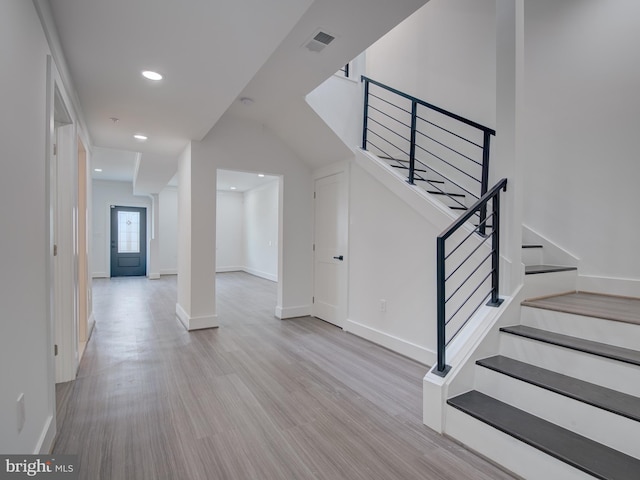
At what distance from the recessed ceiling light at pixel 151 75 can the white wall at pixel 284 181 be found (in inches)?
66.3

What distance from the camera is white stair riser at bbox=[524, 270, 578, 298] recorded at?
7.72 ft

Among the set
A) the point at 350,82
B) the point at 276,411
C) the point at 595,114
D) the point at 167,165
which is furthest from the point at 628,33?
the point at 167,165

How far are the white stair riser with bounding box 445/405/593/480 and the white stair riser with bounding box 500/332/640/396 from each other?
556 mm

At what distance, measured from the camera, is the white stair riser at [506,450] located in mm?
1433

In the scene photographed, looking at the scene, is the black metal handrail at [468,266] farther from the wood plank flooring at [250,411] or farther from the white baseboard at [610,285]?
the white baseboard at [610,285]

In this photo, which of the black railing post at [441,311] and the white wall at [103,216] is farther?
the white wall at [103,216]

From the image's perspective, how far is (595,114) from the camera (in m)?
2.70

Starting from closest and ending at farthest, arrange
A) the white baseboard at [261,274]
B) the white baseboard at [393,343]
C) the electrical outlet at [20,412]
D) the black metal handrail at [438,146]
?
the electrical outlet at [20,412] < the white baseboard at [393,343] < the black metal handrail at [438,146] < the white baseboard at [261,274]

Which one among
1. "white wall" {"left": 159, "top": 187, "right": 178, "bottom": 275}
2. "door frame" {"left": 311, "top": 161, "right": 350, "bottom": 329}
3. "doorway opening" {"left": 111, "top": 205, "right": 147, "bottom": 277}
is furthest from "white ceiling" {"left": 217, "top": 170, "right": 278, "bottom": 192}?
"door frame" {"left": 311, "top": 161, "right": 350, "bottom": 329}

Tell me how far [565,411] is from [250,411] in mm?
1873

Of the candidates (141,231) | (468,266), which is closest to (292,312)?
(468,266)

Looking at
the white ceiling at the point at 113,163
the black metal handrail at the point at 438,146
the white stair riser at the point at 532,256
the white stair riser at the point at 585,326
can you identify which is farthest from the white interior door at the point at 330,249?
the white ceiling at the point at 113,163

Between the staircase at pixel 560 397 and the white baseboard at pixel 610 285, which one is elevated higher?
the white baseboard at pixel 610 285

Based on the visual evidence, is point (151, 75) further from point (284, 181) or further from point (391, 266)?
point (391, 266)
